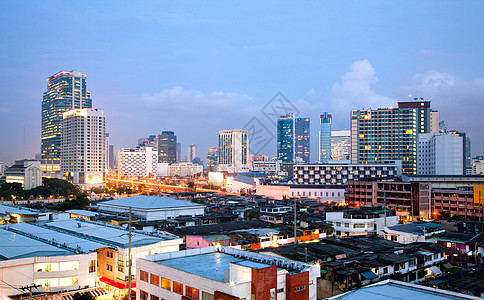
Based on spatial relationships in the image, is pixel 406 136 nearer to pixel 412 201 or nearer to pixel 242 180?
pixel 242 180

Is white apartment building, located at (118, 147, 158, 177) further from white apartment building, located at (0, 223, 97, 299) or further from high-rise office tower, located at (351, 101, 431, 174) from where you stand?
white apartment building, located at (0, 223, 97, 299)

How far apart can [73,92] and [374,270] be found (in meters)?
131

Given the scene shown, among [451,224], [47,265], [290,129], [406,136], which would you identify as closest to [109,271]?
[47,265]

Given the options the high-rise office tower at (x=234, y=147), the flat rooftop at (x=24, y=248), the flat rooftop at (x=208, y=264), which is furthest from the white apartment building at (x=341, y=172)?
the high-rise office tower at (x=234, y=147)

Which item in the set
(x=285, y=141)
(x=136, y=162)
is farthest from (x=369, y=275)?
(x=285, y=141)

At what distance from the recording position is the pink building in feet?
72.9

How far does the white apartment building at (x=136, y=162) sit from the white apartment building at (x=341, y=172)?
82.0 m

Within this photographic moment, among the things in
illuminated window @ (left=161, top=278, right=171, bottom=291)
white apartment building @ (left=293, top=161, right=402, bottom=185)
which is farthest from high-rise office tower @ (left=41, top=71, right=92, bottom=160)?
illuminated window @ (left=161, top=278, right=171, bottom=291)

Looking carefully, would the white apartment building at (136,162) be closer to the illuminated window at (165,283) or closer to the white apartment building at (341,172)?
the white apartment building at (341,172)

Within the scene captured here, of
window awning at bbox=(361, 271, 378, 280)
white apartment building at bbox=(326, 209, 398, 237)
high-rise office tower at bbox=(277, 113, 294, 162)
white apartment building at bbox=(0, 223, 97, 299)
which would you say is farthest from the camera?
high-rise office tower at bbox=(277, 113, 294, 162)

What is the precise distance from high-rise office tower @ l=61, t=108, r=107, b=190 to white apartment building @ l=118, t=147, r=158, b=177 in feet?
137

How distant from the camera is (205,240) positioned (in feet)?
73.3

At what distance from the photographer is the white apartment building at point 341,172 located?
58.8 m

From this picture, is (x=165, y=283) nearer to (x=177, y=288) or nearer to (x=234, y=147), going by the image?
(x=177, y=288)
